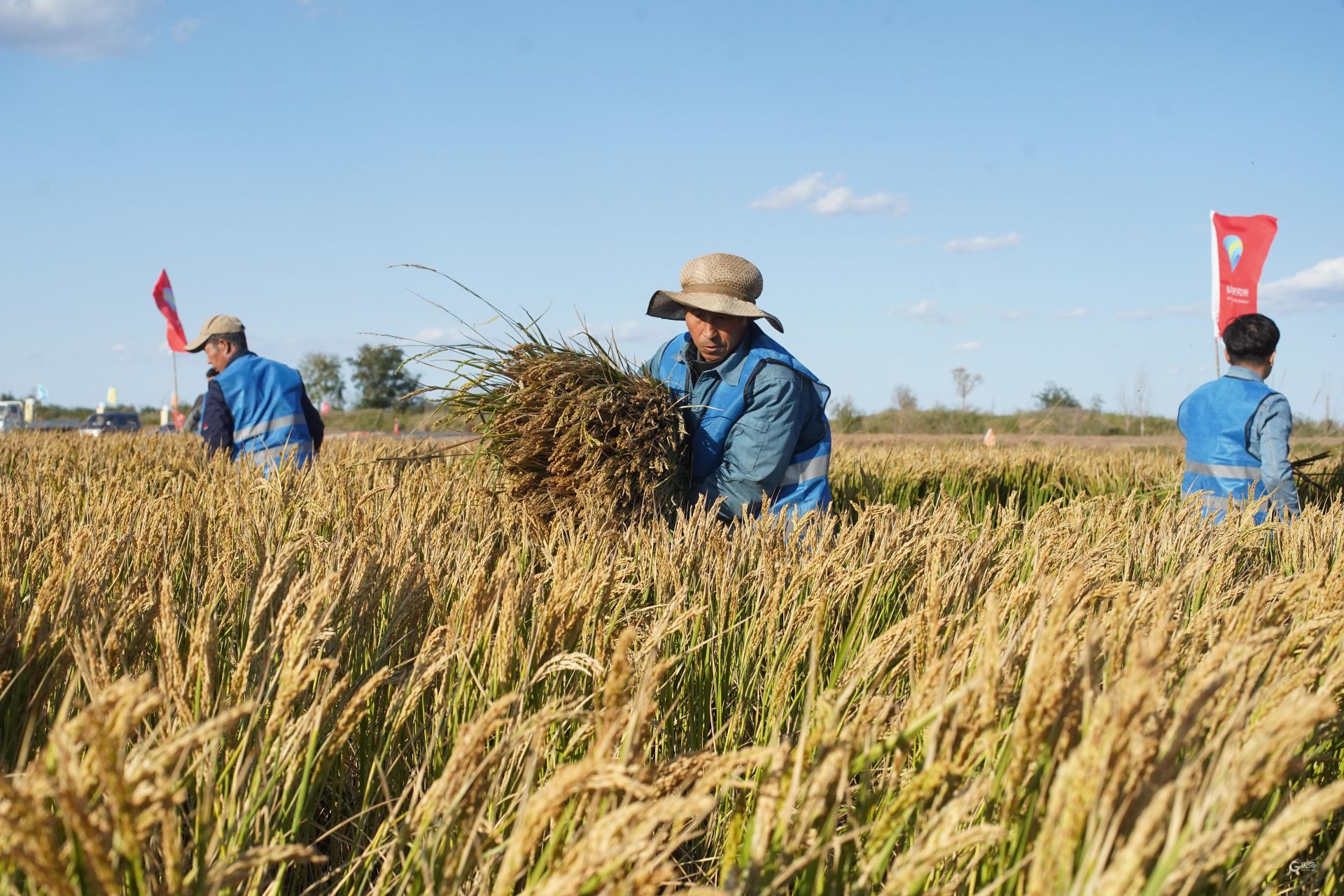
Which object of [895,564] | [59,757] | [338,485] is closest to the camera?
[59,757]

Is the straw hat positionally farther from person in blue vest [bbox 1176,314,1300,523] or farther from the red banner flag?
the red banner flag

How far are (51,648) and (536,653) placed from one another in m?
0.88

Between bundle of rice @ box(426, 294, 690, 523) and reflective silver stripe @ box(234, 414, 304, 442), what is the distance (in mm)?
2458

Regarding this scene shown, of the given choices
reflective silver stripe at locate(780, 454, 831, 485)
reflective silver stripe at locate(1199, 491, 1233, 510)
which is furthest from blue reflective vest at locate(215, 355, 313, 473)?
reflective silver stripe at locate(1199, 491, 1233, 510)

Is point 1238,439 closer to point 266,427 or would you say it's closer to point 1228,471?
point 1228,471

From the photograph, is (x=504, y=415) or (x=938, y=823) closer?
(x=938, y=823)

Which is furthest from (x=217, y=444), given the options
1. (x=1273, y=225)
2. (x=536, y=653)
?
(x=1273, y=225)

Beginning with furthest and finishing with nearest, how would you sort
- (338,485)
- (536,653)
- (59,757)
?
(338,485) → (536,653) → (59,757)

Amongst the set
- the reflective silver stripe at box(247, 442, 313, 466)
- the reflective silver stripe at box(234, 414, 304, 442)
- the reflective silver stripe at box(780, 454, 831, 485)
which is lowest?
the reflective silver stripe at box(780, 454, 831, 485)

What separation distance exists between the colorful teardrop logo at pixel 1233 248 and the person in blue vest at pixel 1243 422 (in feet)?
13.1

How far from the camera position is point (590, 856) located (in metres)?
0.84

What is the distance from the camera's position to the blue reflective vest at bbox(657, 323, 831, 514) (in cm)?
366

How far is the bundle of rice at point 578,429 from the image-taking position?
336cm

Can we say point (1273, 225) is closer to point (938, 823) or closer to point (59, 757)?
point (938, 823)
